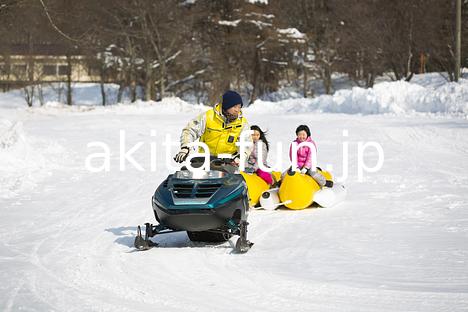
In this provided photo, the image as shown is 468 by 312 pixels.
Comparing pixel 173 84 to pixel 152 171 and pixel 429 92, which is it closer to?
pixel 429 92

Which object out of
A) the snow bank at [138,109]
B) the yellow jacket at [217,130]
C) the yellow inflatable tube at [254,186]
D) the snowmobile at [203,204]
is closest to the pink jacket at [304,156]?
the yellow inflatable tube at [254,186]

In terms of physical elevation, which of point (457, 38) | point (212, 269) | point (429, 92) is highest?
point (457, 38)

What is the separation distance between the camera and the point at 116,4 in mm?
52469

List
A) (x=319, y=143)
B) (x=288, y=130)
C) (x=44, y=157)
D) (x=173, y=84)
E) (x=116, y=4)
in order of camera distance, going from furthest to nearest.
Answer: (x=173, y=84), (x=116, y=4), (x=288, y=130), (x=319, y=143), (x=44, y=157)

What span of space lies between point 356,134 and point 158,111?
1594 centimetres

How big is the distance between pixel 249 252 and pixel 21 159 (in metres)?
11.7

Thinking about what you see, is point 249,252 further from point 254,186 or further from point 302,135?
point 302,135

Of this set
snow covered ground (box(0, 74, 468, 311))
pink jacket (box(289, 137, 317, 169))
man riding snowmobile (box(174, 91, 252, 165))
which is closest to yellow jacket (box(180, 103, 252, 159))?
man riding snowmobile (box(174, 91, 252, 165))

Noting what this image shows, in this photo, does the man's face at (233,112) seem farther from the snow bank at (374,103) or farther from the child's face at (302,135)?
the snow bank at (374,103)

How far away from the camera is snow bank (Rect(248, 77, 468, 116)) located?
103 feet

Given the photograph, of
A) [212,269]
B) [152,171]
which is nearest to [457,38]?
[152,171]

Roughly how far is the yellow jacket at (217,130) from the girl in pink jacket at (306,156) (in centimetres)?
357

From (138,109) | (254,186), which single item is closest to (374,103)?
(138,109)

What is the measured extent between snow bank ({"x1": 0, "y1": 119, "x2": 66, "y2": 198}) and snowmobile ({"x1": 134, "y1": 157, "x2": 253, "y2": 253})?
6.44m
